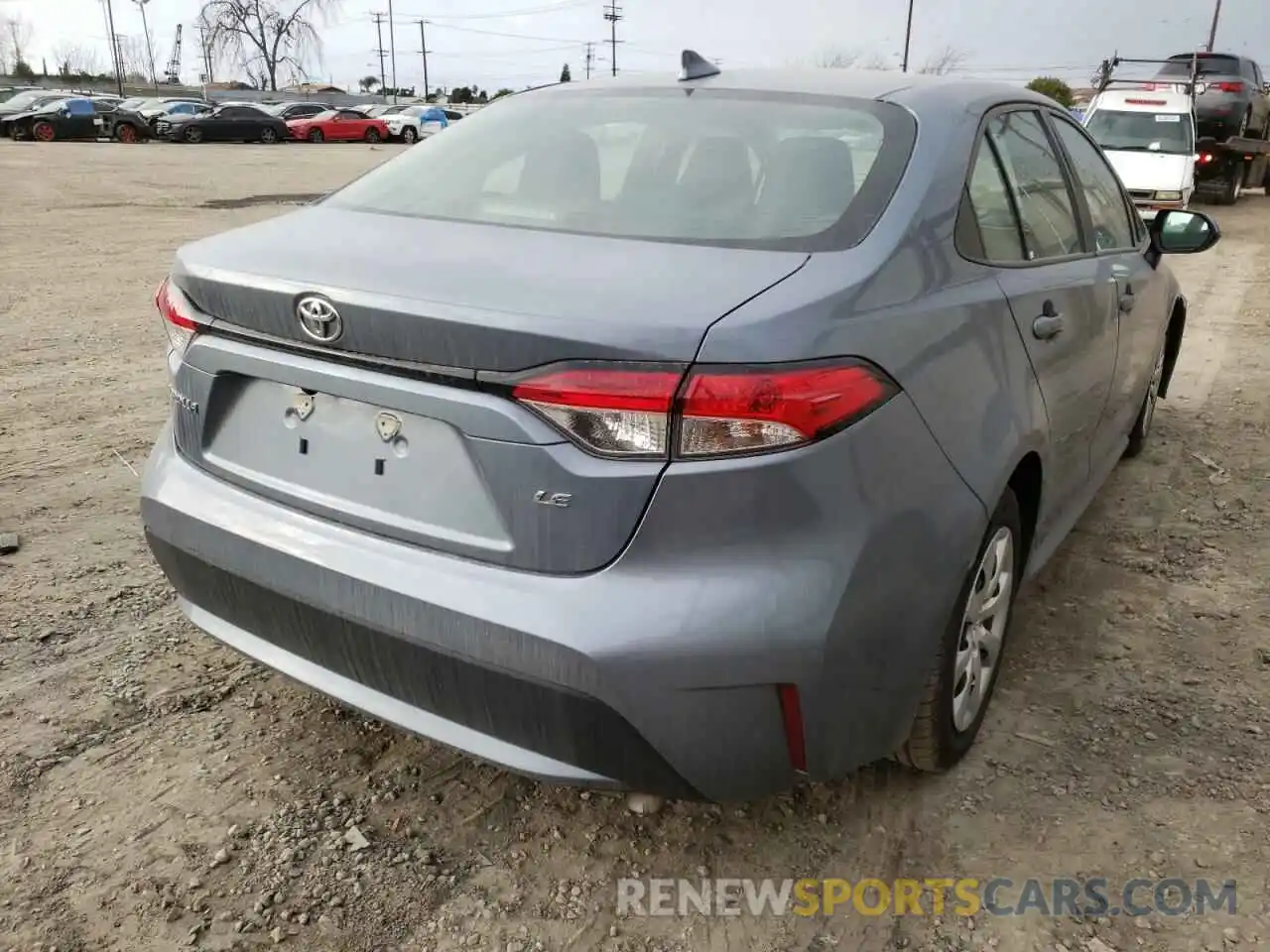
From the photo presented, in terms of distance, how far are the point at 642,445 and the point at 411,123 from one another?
4591 cm

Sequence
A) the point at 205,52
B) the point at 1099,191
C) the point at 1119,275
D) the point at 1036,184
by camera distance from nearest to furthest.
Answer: the point at 1036,184, the point at 1119,275, the point at 1099,191, the point at 205,52

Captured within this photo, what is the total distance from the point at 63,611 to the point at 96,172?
20826 mm

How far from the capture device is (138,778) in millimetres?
2531

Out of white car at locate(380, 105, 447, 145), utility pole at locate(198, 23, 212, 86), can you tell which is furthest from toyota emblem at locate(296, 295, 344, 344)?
utility pole at locate(198, 23, 212, 86)

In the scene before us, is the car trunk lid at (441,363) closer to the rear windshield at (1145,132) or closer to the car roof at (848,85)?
the car roof at (848,85)

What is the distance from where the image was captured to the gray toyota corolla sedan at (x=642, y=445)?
179 centimetres

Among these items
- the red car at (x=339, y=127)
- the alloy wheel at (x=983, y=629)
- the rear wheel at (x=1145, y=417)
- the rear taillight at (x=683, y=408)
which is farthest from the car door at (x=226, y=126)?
the rear taillight at (x=683, y=408)

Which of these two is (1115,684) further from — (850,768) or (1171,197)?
(1171,197)

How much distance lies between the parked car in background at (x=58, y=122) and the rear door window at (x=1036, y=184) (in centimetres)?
3723

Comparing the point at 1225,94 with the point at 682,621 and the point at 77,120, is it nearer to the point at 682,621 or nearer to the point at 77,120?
the point at 682,621

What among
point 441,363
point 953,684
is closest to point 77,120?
point 441,363

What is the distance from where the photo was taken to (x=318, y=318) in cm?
197

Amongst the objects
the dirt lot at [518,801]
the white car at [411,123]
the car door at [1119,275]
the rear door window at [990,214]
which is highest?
the rear door window at [990,214]

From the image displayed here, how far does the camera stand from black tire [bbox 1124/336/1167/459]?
4.66 metres
